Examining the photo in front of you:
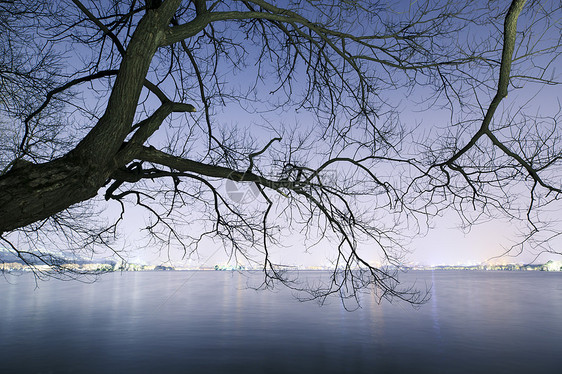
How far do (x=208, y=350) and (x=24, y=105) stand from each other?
9.77 meters

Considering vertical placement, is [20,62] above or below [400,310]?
above

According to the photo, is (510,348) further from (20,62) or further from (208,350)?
(20,62)

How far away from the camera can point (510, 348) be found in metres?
14.8

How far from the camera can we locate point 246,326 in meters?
18.9

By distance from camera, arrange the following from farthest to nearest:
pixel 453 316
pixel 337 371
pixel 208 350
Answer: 1. pixel 453 316
2. pixel 208 350
3. pixel 337 371

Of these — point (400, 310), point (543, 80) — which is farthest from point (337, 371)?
point (400, 310)

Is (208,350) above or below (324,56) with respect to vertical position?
below

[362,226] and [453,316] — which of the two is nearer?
[362,226]

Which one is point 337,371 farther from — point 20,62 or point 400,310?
point 400,310

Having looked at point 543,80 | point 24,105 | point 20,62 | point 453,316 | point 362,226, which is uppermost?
point 20,62

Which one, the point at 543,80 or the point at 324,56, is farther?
the point at 324,56

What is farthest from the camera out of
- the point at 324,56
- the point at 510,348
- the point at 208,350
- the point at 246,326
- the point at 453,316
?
the point at 453,316

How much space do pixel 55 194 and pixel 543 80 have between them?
4.40 m

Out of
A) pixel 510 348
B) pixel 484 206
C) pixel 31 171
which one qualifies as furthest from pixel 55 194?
pixel 510 348
